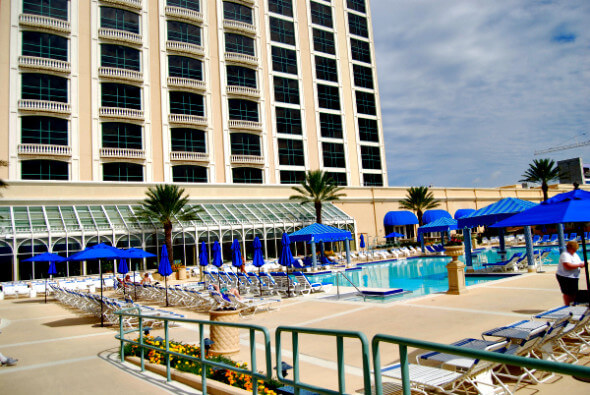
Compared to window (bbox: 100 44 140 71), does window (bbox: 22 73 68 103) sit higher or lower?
lower

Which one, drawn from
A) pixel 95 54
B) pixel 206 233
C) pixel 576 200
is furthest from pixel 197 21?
pixel 576 200

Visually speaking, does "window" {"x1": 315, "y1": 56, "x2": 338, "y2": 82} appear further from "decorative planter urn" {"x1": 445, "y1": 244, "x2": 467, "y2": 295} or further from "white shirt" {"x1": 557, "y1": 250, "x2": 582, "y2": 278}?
"white shirt" {"x1": 557, "y1": 250, "x2": 582, "y2": 278}

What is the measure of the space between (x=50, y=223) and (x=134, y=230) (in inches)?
195

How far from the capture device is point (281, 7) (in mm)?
45094

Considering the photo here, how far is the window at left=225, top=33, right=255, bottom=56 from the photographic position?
4103cm

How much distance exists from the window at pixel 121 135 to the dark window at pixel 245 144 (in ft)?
27.0

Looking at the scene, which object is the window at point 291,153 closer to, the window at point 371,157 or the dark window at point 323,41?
the window at point 371,157

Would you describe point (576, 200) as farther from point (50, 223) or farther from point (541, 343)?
point (50, 223)

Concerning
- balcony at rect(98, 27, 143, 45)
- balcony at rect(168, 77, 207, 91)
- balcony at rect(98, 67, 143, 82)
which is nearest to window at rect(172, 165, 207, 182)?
balcony at rect(168, 77, 207, 91)

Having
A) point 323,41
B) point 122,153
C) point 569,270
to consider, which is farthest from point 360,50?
point 569,270

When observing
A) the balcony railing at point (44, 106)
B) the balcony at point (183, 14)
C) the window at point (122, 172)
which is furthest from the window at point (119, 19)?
the window at point (122, 172)

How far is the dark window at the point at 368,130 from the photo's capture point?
47.9 meters

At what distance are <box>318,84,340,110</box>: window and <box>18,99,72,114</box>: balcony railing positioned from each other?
24.1 meters

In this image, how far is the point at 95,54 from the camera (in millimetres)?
34094
